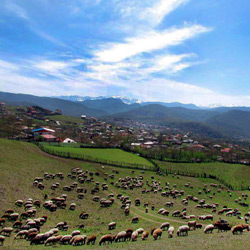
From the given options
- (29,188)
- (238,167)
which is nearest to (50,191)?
(29,188)

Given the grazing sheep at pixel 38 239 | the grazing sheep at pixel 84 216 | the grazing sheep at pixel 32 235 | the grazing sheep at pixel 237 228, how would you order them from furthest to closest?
1. the grazing sheep at pixel 84 216
2. the grazing sheep at pixel 237 228
3. the grazing sheep at pixel 32 235
4. the grazing sheep at pixel 38 239

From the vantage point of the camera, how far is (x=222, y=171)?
71562mm

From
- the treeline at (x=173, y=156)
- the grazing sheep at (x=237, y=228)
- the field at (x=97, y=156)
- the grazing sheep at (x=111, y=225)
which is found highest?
the grazing sheep at (x=237, y=228)

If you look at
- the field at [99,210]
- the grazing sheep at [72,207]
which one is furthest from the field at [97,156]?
the grazing sheep at [72,207]

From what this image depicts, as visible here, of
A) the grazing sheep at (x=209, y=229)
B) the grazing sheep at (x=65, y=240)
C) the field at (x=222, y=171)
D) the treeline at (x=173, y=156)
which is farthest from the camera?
the treeline at (x=173, y=156)

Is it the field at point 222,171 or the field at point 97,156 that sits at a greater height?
the field at point 97,156

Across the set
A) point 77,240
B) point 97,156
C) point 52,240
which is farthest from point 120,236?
point 97,156

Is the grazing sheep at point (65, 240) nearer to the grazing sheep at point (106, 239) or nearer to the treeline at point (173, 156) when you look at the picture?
the grazing sheep at point (106, 239)

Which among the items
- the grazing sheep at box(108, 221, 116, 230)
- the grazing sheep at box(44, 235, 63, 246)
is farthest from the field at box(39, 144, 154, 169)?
the grazing sheep at box(44, 235, 63, 246)

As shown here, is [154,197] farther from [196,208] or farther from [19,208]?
[19,208]

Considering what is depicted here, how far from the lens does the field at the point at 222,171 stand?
5967 centimetres

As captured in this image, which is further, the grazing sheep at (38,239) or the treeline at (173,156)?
the treeline at (173,156)

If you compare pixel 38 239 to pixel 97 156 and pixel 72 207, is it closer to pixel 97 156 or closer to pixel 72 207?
pixel 72 207

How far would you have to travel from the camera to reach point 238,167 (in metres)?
78.8
